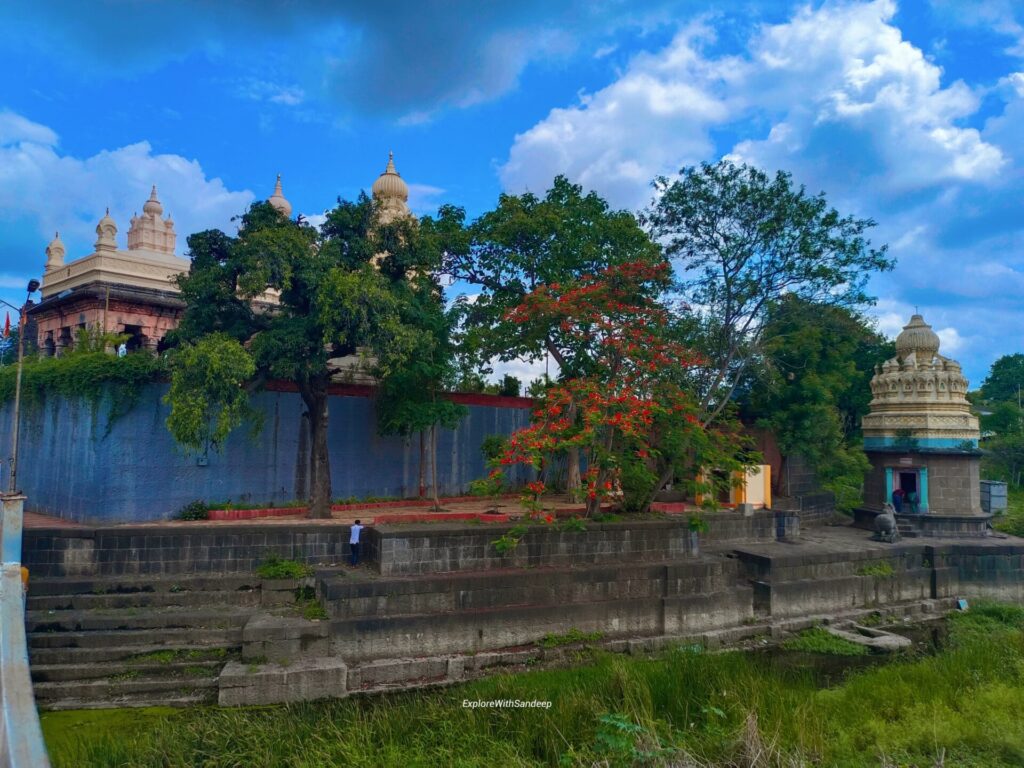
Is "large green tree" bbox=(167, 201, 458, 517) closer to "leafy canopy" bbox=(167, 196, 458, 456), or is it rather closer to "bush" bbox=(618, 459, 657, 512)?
"leafy canopy" bbox=(167, 196, 458, 456)

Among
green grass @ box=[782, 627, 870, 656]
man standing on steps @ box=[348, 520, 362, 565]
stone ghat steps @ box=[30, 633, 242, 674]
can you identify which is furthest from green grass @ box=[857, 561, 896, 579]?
stone ghat steps @ box=[30, 633, 242, 674]

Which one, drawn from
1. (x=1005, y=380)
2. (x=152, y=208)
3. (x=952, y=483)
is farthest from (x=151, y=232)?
(x=1005, y=380)

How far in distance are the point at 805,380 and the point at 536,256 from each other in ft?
29.9

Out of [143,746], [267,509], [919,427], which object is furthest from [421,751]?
[919,427]

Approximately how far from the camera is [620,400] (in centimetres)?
1234

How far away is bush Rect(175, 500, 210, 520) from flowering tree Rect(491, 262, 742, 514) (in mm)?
6991

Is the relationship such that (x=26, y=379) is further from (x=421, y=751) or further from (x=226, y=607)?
(x=421, y=751)

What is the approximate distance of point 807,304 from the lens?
18.7 m

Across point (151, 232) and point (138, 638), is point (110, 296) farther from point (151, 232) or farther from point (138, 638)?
point (138, 638)

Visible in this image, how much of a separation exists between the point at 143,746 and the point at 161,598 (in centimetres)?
464

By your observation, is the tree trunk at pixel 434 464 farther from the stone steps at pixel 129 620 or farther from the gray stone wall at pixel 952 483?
the gray stone wall at pixel 952 483

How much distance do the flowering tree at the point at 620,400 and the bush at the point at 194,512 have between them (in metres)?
6.99

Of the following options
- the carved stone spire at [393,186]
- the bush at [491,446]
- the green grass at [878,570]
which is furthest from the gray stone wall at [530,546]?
the carved stone spire at [393,186]

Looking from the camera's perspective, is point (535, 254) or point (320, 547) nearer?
point (320, 547)
